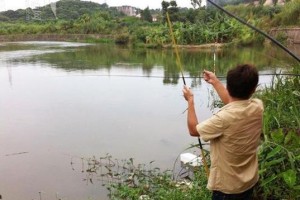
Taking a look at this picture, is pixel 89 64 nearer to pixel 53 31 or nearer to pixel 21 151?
pixel 21 151

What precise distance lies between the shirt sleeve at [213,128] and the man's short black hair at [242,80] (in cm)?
13

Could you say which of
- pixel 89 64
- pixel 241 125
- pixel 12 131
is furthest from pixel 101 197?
pixel 89 64

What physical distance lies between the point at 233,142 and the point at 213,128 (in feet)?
0.37

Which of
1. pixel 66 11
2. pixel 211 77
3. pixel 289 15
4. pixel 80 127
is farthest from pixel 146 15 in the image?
pixel 211 77

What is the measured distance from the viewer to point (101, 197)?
3592 millimetres

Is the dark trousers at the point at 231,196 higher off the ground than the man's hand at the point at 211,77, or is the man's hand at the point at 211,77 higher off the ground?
the man's hand at the point at 211,77

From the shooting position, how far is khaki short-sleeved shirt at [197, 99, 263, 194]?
1642 mm

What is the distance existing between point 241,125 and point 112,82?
8765 millimetres

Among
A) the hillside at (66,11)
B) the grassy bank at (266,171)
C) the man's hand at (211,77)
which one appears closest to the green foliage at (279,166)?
the grassy bank at (266,171)

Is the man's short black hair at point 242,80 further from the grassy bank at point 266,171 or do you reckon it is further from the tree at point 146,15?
the tree at point 146,15

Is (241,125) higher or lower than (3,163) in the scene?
higher

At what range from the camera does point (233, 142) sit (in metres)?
1.67

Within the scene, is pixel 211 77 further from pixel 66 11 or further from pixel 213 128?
pixel 66 11

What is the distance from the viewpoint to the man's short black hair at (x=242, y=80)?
1570 millimetres
